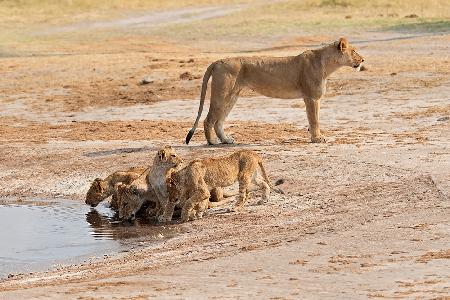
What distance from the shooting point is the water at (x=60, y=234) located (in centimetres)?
1318

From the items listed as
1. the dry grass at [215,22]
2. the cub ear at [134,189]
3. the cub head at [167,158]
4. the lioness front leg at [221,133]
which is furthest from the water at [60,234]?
the dry grass at [215,22]

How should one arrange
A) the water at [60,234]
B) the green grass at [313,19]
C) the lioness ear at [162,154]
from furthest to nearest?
1. the green grass at [313,19]
2. the lioness ear at [162,154]
3. the water at [60,234]

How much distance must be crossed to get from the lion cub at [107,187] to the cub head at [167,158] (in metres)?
0.95

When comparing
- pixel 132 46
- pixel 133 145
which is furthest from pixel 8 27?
pixel 133 145

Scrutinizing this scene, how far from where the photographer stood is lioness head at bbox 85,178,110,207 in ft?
51.9

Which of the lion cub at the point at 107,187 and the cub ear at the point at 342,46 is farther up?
the cub ear at the point at 342,46

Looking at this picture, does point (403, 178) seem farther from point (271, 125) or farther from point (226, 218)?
point (271, 125)

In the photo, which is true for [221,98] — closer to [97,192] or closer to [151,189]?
[97,192]

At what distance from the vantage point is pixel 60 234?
47.6 feet

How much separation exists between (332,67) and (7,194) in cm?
484

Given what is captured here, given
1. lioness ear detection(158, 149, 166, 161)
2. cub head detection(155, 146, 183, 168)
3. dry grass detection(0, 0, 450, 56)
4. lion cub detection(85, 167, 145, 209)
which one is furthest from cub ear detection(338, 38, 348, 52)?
dry grass detection(0, 0, 450, 56)

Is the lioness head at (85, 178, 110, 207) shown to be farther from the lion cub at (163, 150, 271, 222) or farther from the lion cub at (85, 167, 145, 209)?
the lion cub at (163, 150, 271, 222)

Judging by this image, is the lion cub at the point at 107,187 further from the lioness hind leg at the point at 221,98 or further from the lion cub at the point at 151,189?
the lioness hind leg at the point at 221,98

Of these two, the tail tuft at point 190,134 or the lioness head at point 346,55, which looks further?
the lioness head at point 346,55
